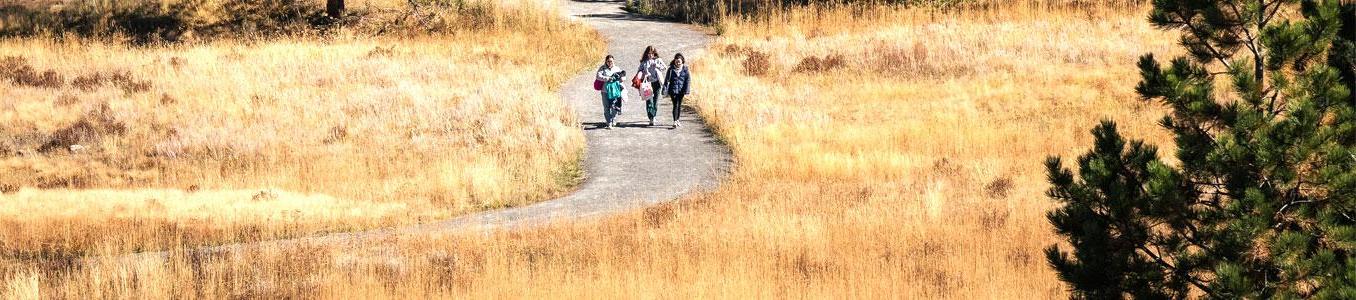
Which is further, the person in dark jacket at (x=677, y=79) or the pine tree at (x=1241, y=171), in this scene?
the person in dark jacket at (x=677, y=79)

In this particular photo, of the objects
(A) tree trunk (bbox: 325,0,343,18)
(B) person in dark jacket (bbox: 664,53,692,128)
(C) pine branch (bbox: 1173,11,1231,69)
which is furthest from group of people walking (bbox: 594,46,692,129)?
(C) pine branch (bbox: 1173,11,1231,69)

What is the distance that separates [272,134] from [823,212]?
10.6 metres

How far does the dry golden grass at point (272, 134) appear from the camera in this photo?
55.8 ft

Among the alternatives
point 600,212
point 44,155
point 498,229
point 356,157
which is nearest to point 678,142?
point 356,157

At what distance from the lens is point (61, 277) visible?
12703 mm

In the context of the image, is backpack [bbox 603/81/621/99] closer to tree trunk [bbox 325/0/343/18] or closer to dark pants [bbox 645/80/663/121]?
dark pants [bbox 645/80/663/121]

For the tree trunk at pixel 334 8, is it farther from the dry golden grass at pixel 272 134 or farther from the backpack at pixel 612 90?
the backpack at pixel 612 90

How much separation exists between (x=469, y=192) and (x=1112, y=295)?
10.9 m

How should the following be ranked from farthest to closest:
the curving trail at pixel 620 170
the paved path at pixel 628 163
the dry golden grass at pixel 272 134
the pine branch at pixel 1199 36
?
the paved path at pixel 628 163 < the dry golden grass at pixel 272 134 < the curving trail at pixel 620 170 < the pine branch at pixel 1199 36

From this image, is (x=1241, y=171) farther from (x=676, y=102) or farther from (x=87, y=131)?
(x=87, y=131)

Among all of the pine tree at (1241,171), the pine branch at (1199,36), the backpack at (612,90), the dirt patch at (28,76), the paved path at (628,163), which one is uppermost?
the pine branch at (1199,36)

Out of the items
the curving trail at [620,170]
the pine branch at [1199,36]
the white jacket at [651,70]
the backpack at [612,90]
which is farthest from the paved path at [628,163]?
the pine branch at [1199,36]

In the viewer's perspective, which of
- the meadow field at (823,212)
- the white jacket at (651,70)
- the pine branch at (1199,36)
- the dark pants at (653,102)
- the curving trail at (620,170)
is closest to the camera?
the pine branch at (1199,36)

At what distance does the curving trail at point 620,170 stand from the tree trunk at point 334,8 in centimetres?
758
